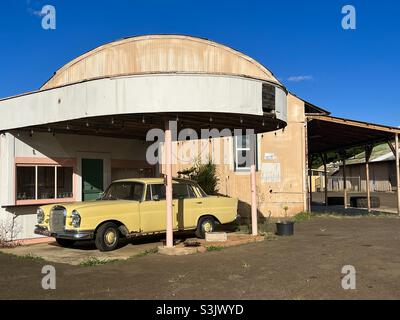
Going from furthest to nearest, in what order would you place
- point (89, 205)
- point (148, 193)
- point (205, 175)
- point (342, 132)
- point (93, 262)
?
1. point (342, 132)
2. point (205, 175)
3. point (148, 193)
4. point (89, 205)
5. point (93, 262)

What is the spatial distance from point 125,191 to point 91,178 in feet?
9.34

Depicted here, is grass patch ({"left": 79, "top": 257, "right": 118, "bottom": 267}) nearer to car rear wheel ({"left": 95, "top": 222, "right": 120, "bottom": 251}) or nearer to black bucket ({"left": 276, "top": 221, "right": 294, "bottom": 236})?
car rear wheel ({"left": 95, "top": 222, "right": 120, "bottom": 251})

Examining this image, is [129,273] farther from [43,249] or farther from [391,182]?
[391,182]

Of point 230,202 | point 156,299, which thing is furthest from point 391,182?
point 156,299

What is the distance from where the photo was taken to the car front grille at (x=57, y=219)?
10.4 m

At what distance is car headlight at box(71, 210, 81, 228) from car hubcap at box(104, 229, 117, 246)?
2.59 feet

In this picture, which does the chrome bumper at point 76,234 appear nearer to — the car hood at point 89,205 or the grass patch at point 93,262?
the car hood at point 89,205

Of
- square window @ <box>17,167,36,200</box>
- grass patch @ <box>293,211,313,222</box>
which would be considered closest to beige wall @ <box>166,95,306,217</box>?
grass patch @ <box>293,211,313,222</box>

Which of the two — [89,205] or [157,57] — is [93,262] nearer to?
[89,205]

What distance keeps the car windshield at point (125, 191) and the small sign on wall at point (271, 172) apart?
846cm

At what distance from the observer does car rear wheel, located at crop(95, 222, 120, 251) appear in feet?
34.5

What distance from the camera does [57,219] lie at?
34.8 feet

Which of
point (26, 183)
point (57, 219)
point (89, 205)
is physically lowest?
point (57, 219)

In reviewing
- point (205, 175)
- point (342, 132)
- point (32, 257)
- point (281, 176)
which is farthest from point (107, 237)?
point (342, 132)
